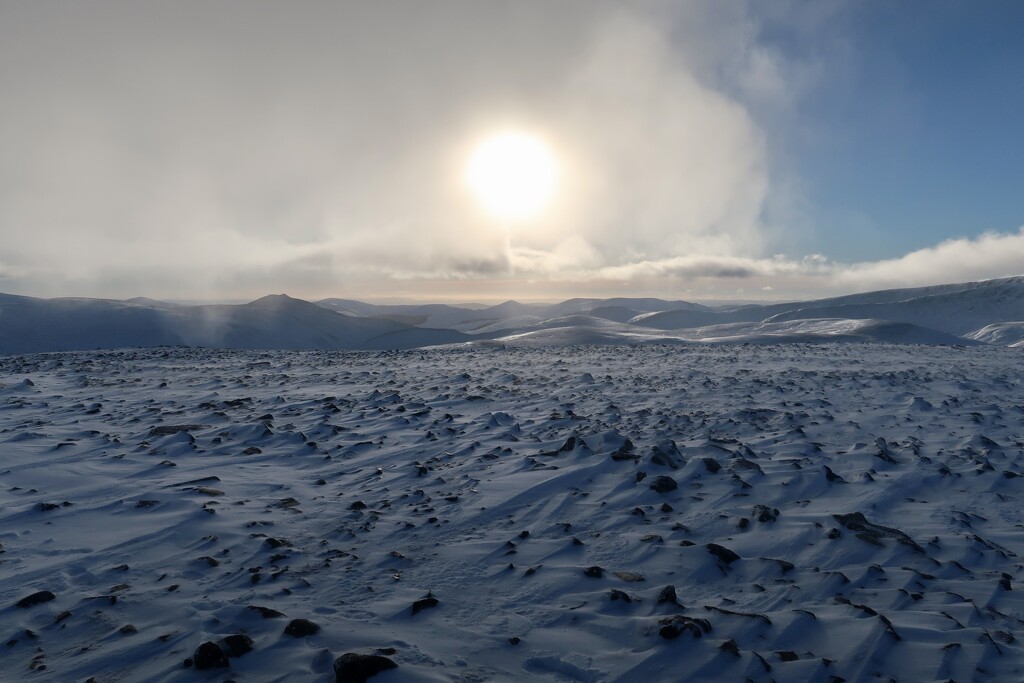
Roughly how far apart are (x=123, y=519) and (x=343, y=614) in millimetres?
3567

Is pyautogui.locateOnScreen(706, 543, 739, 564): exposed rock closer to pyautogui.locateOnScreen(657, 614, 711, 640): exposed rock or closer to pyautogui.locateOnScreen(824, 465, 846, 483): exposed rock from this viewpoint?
pyautogui.locateOnScreen(657, 614, 711, 640): exposed rock

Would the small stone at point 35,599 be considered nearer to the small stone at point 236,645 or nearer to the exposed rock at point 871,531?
the small stone at point 236,645

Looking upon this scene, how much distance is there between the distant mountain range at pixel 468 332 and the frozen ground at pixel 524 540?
86.5ft

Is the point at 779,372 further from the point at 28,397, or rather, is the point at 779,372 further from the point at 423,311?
the point at 423,311

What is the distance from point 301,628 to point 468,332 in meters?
70.1

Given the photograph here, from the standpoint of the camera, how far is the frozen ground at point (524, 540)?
404 cm

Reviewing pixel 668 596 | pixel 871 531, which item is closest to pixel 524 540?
pixel 668 596

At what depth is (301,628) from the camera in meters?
4.20

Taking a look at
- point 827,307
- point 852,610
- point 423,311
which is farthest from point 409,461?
point 423,311

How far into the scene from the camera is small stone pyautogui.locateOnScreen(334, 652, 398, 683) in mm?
3658

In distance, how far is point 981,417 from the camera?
10852mm

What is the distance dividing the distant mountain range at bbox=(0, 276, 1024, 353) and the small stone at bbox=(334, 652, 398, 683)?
32304 mm

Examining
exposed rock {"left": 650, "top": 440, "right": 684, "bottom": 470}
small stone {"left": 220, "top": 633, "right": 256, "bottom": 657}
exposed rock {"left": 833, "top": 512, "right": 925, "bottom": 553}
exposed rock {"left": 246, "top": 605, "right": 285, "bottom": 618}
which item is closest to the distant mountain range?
exposed rock {"left": 650, "top": 440, "right": 684, "bottom": 470}

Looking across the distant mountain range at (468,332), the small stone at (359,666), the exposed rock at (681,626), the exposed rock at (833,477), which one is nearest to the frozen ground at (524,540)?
the exposed rock at (681,626)
